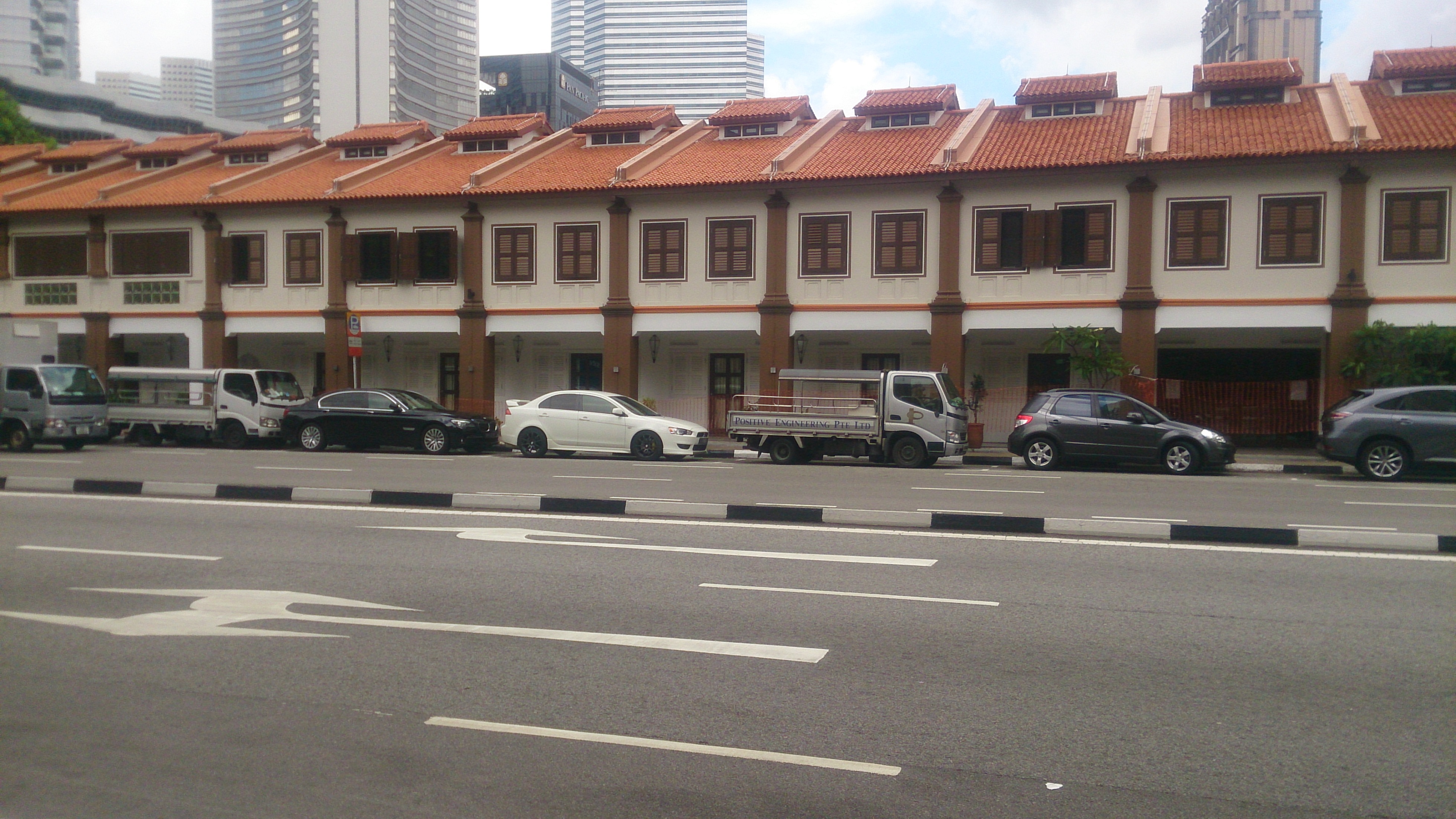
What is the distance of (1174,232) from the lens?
24.3m

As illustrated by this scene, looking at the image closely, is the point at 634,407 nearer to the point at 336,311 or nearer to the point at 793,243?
the point at 793,243

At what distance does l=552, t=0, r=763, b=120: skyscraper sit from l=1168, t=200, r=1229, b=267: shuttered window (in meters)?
151

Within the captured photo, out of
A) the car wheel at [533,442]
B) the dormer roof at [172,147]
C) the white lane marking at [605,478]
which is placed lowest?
the white lane marking at [605,478]

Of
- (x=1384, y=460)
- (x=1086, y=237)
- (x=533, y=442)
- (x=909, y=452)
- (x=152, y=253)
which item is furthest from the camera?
(x=152, y=253)

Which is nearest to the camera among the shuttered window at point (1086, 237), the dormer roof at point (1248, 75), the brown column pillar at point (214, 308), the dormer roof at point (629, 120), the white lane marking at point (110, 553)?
the white lane marking at point (110, 553)

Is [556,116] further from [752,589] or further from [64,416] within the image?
[752,589]

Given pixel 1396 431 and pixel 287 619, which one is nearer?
pixel 287 619

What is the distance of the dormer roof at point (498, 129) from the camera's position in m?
33.1

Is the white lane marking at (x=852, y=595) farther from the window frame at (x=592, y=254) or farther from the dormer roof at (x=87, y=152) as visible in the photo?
the dormer roof at (x=87, y=152)

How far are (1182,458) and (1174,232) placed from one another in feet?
25.0

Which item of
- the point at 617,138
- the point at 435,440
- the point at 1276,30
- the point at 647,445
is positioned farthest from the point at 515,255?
the point at 1276,30

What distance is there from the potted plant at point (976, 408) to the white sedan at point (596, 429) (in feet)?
22.5

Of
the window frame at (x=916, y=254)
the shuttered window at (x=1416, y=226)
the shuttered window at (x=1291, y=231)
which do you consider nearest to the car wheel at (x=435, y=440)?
the window frame at (x=916, y=254)

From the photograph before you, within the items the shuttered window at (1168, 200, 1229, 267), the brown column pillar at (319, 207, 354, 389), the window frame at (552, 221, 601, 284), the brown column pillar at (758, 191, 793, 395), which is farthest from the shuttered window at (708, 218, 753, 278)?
the brown column pillar at (319, 207, 354, 389)
